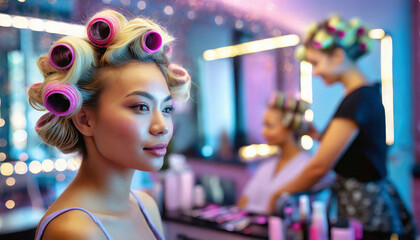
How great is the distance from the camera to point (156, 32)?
0.71m

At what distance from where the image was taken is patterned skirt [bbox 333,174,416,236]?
4.74 ft

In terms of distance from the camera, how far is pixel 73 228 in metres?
0.63

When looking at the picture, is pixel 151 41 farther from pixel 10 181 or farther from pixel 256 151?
pixel 256 151

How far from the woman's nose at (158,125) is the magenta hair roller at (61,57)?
19cm

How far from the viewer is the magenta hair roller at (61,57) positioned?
656 millimetres

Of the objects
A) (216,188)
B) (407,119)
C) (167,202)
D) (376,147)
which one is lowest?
(216,188)

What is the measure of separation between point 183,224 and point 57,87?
3.88ft

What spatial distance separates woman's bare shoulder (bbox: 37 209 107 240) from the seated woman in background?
1273mm

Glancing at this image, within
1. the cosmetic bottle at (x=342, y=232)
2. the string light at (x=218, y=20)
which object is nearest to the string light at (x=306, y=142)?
the cosmetic bottle at (x=342, y=232)

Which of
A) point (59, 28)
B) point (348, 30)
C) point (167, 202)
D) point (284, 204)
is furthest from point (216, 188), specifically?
point (59, 28)

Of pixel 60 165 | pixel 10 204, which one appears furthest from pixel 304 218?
pixel 10 204

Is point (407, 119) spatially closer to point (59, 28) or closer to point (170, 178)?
point (170, 178)

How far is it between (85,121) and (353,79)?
124cm

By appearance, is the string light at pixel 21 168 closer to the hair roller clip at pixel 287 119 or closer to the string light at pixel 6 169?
the string light at pixel 6 169
